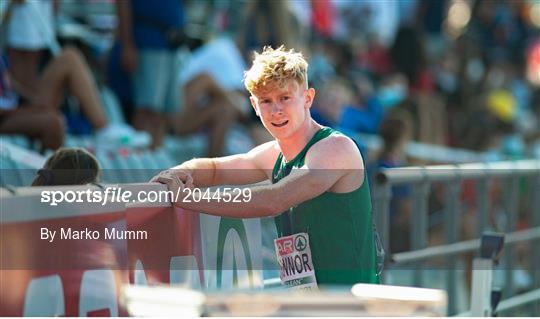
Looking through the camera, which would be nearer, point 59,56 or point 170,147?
point 59,56

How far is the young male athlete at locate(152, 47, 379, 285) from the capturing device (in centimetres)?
485

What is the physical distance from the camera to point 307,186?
4.86 m

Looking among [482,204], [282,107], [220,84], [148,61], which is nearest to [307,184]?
[282,107]

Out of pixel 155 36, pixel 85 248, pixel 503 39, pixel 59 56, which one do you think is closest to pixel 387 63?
pixel 503 39

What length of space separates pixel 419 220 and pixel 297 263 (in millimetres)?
3587

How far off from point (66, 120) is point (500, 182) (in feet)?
11.5

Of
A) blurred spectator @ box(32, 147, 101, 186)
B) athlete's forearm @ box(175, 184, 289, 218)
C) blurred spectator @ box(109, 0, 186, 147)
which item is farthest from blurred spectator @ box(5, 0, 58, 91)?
athlete's forearm @ box(175, 184, 289, 218)

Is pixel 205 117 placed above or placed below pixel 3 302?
above

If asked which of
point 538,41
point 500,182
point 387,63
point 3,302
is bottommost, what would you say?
point 3,302

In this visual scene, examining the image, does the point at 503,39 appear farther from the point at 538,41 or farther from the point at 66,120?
the point at 66,120

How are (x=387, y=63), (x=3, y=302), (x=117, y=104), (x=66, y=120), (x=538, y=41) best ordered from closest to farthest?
1. (x=3, y=302)
2. (x=66, y=120)
3. (x=117, y=104)
4. (x=387, y=63)
5. (x=538, y=41)

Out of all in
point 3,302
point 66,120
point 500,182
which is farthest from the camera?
point 500,182

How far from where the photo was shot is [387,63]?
16.5m

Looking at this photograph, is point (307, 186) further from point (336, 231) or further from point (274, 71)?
point (274, 71)
